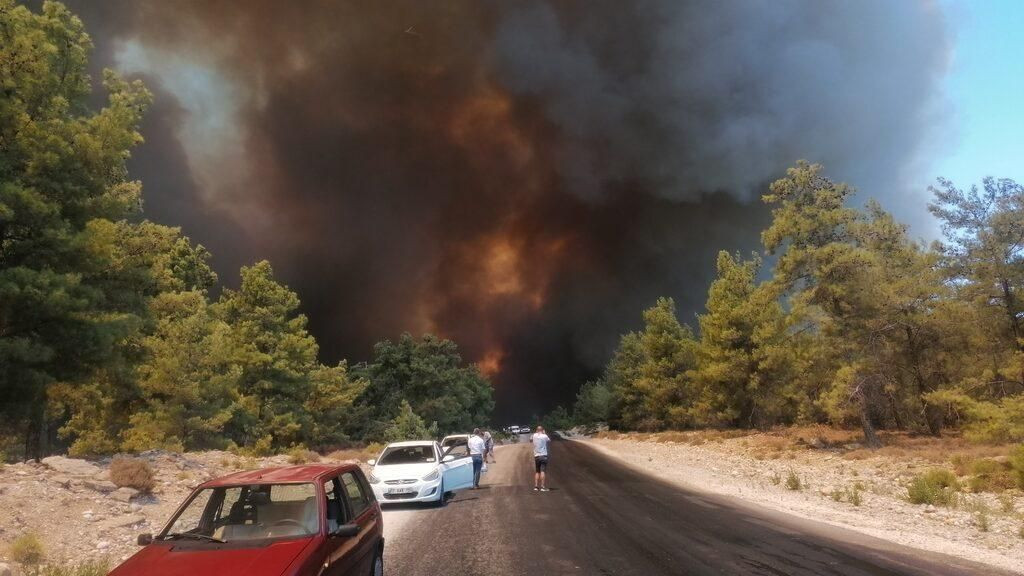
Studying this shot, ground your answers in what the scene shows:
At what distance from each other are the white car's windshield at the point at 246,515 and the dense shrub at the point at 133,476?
10657 millimetres

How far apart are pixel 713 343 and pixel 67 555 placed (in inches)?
1560

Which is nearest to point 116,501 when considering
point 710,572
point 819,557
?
point 710,572

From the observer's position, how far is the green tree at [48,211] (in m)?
14.7

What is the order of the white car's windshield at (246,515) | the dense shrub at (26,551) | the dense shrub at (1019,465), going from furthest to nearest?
the dense shrub at (1019,465)
the dense shrub at (26,551)
the white car's windshield at (246,515)

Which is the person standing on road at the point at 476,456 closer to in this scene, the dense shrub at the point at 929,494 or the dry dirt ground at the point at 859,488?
the dry dirt ground at the point at 859,488

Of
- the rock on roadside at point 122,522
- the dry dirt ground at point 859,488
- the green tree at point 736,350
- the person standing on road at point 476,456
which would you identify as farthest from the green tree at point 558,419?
the rock on roadside at point 122,522

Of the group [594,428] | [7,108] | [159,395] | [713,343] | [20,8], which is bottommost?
[594,428]

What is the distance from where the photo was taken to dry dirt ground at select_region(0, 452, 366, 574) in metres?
9.35

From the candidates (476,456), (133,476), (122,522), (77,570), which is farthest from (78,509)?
(476,456)

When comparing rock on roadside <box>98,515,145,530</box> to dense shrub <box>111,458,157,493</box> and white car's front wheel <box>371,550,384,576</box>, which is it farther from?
white car's front wheel <box>371,550,384,576</box>

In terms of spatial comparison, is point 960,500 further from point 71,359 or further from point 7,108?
point 7,108

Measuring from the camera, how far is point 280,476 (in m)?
5.56

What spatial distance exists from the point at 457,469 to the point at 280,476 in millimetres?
11298

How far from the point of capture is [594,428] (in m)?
97.0
